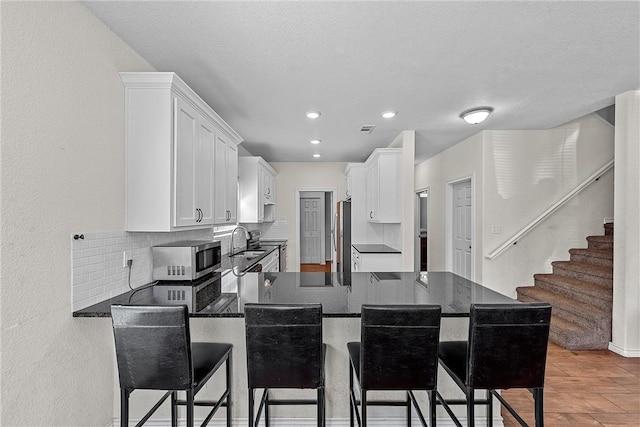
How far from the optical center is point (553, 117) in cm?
377

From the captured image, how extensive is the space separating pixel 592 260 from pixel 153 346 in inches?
192

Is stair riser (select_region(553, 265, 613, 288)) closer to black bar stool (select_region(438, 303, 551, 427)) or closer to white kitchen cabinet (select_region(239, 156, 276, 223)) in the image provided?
black bar stool (select_region(438, 303, 551, 427))

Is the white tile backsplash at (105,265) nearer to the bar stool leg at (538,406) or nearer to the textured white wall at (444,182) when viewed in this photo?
the bar stool leg at (538,406)

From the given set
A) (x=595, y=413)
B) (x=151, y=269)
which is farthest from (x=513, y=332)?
(x=151, y=269)

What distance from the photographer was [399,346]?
4.93ft

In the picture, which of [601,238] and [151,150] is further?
[601,238]

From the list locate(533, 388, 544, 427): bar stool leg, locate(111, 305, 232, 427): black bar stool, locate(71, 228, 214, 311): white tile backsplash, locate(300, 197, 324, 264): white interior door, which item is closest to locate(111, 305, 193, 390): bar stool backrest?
locate(111, 305, 232, 427): black bar stool

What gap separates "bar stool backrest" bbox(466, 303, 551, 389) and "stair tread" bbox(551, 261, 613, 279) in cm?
302

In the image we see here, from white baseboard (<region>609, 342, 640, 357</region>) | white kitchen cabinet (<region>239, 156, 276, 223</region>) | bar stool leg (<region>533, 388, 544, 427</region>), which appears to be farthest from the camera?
white kitchen cabinet (<region>239, 156, 276, 223</region>)

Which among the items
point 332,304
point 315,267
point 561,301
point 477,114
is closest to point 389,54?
point 477,114

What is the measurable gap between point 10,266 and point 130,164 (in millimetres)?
965

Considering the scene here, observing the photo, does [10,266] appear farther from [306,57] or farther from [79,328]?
[306,57]

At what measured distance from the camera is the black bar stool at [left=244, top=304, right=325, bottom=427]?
150 centimetres

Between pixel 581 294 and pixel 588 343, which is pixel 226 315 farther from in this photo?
pixel 581 294
